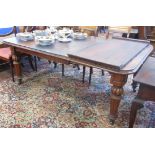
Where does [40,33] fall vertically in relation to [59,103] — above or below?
above

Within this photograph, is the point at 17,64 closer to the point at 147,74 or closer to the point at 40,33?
the point at 40,33

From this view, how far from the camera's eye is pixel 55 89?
248 centimetres

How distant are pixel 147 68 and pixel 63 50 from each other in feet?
2.59

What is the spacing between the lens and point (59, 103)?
2191mm

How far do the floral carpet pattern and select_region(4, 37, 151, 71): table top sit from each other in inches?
24.3

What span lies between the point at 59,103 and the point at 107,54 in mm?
843

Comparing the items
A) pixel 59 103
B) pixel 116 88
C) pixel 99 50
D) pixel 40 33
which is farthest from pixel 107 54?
pixel 40 33

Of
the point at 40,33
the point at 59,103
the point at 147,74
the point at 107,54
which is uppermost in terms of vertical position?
the point at 40,33

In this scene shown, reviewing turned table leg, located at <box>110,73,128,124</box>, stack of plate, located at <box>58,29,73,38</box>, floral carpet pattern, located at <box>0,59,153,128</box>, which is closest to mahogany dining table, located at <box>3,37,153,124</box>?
turned table leg, located at <box>110,73,128,124</box>

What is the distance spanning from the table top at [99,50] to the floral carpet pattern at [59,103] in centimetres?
62

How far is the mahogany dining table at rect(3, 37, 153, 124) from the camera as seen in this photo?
1516mm

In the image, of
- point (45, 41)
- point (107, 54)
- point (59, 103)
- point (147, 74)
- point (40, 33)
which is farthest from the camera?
point (40, 33)

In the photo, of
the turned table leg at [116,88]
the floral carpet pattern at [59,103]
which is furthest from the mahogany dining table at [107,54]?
the floral carpet pattern at [59,103]
